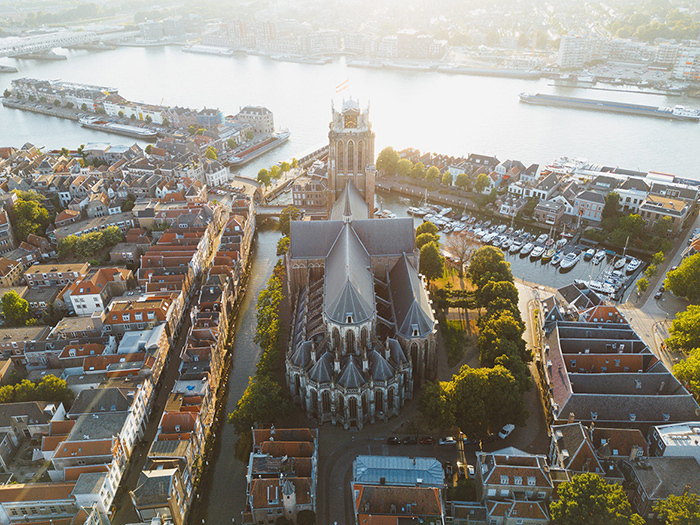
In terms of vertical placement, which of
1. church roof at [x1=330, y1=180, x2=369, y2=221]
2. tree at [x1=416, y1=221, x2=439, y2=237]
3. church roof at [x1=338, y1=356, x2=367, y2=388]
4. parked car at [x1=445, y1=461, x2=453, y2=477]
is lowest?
parked car at [x1=445, y1=461, x2=453, y2=477]

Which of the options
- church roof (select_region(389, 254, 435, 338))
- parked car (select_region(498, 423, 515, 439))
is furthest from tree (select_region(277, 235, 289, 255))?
parked car (select_region(498, 423, 515, 439))

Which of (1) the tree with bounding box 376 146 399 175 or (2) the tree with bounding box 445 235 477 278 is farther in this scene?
(1) the tree with bounding box 376 146 399 175

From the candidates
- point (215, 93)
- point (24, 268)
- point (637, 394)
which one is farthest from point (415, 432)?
point (215, 93)

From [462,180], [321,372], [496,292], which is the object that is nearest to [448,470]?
[321,372]

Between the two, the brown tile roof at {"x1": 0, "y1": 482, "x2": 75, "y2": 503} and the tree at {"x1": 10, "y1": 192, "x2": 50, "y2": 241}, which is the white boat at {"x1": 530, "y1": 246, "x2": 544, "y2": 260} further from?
the tree at {"x1": 10, "y1": 192, "x2": 50, "y2": 241}

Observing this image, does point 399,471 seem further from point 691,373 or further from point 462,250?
point 462,250

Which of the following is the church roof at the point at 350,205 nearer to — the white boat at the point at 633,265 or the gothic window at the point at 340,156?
the gothic window at the point at 340,156
